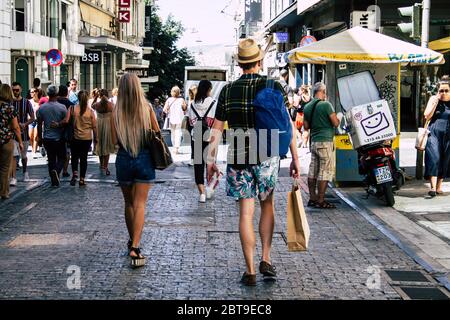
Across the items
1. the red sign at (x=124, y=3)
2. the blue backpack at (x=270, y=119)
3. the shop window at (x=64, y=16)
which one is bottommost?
the blue backpack at (x=270, y=119)

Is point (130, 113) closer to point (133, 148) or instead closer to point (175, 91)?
point (133, 148)

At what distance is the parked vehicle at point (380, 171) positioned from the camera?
11938mm

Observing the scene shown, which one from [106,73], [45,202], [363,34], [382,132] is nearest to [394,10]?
[363,34]

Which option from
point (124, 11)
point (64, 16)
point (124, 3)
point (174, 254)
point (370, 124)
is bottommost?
point (174, 254)

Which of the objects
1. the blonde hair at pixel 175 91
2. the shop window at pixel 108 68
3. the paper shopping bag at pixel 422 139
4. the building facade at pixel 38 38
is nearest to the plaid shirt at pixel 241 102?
the paper shopping bag at pixel 422 139

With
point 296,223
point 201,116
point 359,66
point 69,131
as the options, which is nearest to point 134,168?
point 296,223

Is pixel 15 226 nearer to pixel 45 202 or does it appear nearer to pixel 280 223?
pixel 45 202

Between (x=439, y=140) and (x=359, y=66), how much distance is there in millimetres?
2449

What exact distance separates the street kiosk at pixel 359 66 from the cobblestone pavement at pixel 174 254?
190cm

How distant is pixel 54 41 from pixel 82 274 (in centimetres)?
2879


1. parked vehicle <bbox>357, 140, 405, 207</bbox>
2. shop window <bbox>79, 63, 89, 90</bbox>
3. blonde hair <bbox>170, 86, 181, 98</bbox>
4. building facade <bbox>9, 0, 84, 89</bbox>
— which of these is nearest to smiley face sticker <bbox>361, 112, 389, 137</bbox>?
parked vehicle <bbox>357, 140, 405, 207</bbox>

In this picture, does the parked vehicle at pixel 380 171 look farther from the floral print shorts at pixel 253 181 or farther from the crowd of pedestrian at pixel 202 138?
the floral print shorts at pixel 253 181

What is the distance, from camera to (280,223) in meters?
10.5

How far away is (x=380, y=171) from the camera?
12.0m
